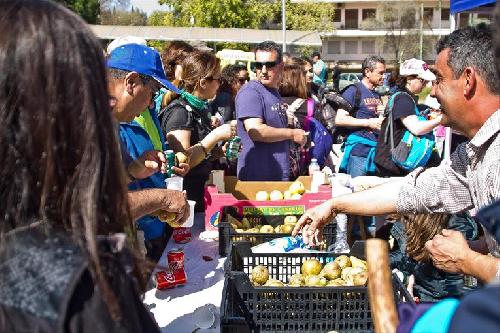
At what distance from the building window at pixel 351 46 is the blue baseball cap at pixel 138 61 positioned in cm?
5675

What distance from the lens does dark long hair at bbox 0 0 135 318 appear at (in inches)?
36.0

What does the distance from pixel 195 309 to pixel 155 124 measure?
1.17 metres

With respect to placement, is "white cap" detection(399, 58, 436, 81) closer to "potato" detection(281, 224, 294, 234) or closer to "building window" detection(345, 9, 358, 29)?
"potato" detection(281, 224, 294, 234)

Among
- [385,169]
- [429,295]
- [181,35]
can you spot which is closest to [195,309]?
[429,295]

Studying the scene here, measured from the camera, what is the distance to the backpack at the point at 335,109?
570cm

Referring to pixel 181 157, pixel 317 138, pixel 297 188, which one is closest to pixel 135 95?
pixel 181 157

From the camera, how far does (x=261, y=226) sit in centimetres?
346

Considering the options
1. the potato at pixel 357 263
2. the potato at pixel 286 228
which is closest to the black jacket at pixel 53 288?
the potato at pixel 357 263

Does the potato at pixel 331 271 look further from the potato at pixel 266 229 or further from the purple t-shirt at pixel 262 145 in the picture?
the purple t-shirt at pixel 262 145

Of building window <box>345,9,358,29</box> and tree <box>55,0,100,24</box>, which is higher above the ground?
building window <box>345,9,358,29</box>

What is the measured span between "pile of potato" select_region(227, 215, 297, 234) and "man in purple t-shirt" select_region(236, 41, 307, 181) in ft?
3.03

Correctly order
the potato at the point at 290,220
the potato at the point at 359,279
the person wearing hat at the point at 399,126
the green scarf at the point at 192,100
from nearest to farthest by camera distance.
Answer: the potato at the point at 359,279 < the potato at the point at 290,220 < the green scarf at the point at 192,100 < the person wearing hat at the point at 399,126

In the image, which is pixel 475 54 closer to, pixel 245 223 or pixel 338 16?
pixel 245 223

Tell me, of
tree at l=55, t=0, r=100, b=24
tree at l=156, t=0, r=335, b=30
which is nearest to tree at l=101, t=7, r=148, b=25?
tree at l=55, t=0, r=100, b=24
